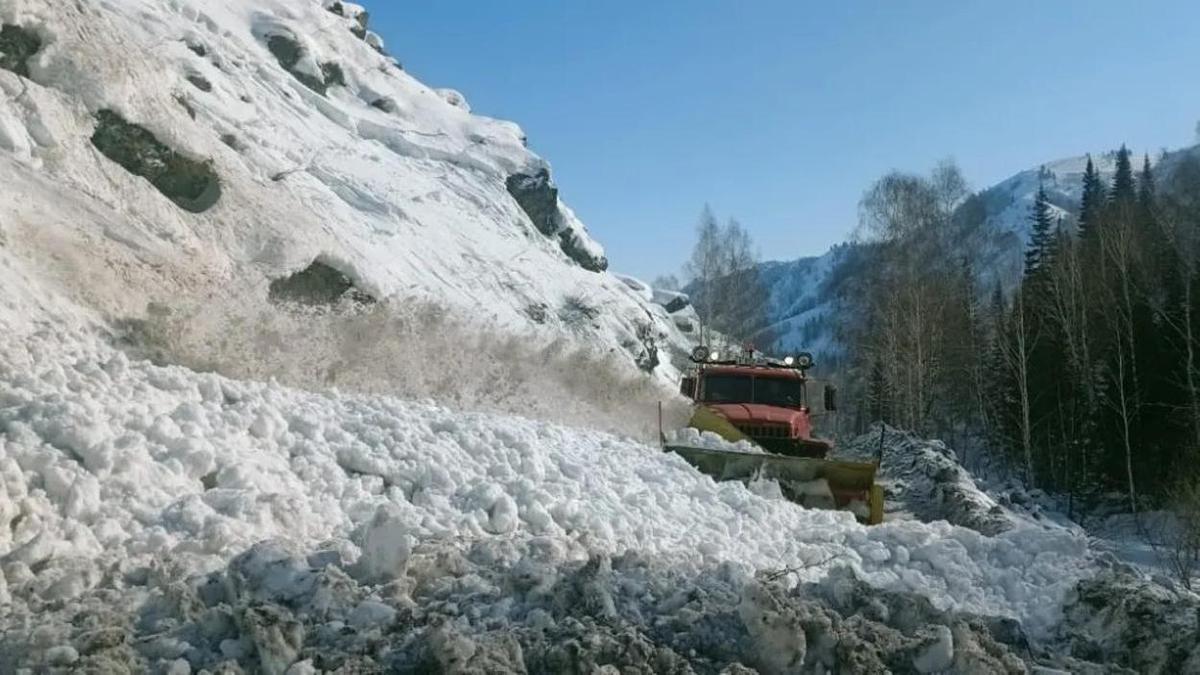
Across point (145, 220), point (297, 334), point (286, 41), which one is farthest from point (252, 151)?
point (286, 41)

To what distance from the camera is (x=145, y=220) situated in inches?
596

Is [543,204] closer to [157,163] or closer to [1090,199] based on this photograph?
[1090,199]

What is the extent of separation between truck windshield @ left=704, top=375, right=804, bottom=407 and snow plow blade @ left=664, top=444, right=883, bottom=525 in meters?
3.96

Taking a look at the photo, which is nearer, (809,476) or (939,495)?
(809,476)

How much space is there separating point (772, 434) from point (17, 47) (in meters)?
13.4

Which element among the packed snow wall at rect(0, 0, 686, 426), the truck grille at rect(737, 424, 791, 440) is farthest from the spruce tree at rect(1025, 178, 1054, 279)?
the truck grille at rect(737, 424, 791, 440)

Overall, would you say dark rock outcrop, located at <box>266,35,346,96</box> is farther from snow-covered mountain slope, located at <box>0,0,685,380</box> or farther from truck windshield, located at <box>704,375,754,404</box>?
truck windshield, located at <box>704,375,754,404</box>

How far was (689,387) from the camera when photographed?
15961 millimetres

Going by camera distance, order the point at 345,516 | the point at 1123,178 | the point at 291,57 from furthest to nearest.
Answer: the point at 1123,178
the point at 291,57
the point at 345,516

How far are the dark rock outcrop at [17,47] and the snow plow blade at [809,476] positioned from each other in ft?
40.4

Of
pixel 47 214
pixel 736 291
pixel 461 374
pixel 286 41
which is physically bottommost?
pixel 461 374

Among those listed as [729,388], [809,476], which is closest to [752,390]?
[729,388]

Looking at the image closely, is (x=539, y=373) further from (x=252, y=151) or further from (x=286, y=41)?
(x=286, y=41)

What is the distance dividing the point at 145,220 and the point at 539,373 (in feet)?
22.7
